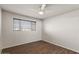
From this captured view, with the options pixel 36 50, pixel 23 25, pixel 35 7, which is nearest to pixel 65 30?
pixel 36 50

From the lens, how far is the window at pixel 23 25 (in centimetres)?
441

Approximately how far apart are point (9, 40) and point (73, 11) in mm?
3725

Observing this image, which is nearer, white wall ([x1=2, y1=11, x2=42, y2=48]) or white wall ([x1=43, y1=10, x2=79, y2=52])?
white wall ([x1=43, y1=10, x2=79, y2=52])

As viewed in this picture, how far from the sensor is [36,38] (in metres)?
6.07

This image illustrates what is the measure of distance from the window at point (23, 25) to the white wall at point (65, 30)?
1.38 metres

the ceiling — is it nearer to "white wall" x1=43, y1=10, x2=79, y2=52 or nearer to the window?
"white wall" x1=43, y1=10, x2=79, y2=52

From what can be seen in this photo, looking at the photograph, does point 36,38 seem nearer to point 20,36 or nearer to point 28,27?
point 28,27

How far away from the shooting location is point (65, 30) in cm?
393

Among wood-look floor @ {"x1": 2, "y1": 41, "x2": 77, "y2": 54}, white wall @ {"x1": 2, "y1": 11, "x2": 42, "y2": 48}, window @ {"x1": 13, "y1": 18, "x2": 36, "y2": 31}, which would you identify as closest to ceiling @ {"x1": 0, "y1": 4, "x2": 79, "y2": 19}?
white wall @ {"x1": 2, "y1": 11, "x2": 42, "y2": 48}

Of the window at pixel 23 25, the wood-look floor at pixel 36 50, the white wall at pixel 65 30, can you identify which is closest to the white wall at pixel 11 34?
the window at pixel 23 25

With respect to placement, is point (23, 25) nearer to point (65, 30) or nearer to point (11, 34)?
point (11, 34)

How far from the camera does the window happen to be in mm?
4410

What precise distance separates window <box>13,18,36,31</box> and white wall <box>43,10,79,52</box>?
138cm
